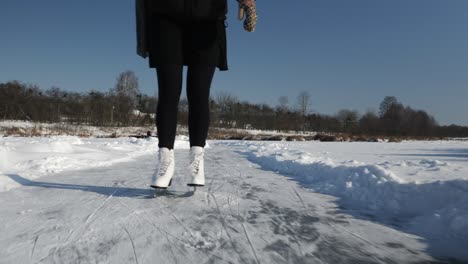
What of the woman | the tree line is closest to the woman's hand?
the woman

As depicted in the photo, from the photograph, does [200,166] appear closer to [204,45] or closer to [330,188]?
[204,45]

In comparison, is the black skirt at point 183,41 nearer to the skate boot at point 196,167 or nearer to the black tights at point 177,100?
the black tights at point 177,100

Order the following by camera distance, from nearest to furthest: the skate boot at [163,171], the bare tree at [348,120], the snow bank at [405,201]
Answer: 1. the snow bank at [405,201]
2. the skate boot at [163,171]
3. the bare tree at [348,120]

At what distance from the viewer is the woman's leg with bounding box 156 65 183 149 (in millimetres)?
1950

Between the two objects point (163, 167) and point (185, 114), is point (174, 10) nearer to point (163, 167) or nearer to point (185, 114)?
point (163, 167)

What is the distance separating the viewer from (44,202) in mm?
1776

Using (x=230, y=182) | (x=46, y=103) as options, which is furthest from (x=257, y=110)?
(x=230, y=182)

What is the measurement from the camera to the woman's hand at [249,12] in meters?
2.07

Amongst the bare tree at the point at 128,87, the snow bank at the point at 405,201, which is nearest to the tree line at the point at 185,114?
the bare tree at the point at 128,87

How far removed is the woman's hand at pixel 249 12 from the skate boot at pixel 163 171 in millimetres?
875

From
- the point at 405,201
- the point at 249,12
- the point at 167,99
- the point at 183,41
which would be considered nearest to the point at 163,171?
the point at 167,99

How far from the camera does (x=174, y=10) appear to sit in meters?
1.97

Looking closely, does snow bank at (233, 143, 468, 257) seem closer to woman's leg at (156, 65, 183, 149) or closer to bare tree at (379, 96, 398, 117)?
woman's leg at (156, 65, 183, 149)

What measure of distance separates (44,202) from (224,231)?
1.04 metres
